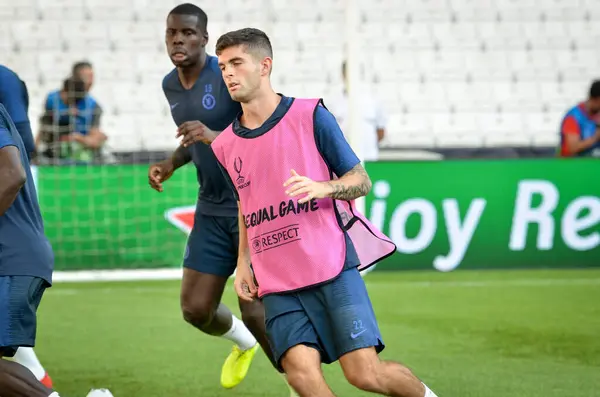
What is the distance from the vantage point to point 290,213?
5.14m

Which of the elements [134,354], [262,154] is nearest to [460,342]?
[134,354]

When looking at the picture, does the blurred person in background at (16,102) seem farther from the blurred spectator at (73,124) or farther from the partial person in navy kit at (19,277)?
the blurred spectator at (73,124)

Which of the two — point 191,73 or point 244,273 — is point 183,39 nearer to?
Result: point 191,73

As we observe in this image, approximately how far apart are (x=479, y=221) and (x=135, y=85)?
605 centimetres

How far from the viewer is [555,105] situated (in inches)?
733

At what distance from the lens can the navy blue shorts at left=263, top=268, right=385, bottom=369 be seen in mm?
5004

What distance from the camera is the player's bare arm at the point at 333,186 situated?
472cm

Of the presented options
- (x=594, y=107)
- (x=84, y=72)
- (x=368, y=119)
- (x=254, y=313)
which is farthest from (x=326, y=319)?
(x=594, y=107)

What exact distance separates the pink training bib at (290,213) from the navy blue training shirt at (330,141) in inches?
1.0

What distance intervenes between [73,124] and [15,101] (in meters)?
7.60

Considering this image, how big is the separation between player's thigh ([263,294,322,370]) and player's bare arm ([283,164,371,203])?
20.4 inches

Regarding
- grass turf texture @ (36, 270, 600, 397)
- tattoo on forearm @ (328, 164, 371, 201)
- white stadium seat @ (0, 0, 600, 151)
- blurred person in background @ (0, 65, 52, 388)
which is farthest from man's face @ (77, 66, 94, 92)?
tattoo on forearm @ (328, 164, 371, 201)

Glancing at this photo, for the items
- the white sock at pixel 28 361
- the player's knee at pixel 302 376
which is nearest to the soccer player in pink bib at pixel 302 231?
the player's knee at pixel 302 376

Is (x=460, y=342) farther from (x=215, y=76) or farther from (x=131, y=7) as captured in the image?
(x=131, y=7)
